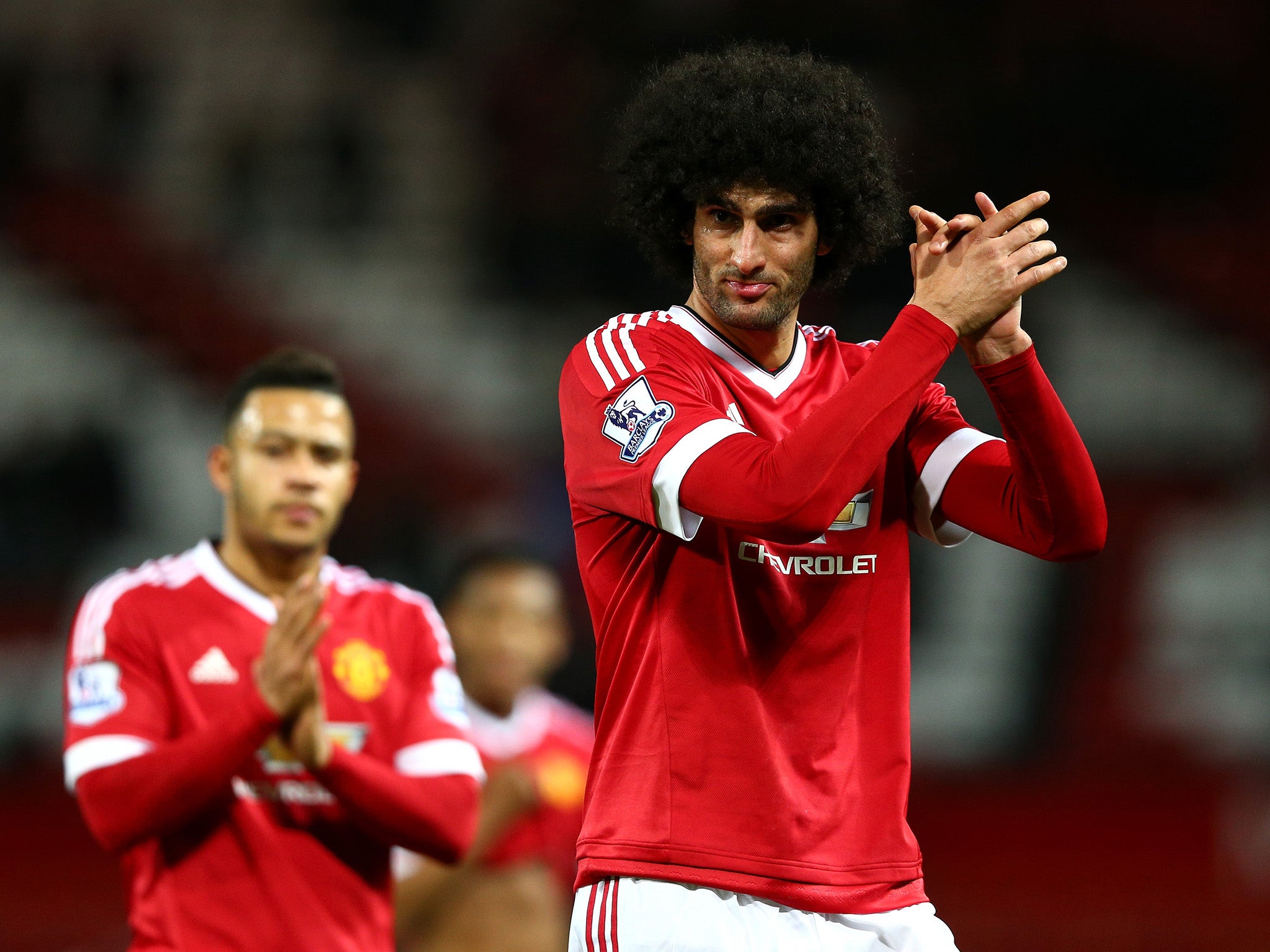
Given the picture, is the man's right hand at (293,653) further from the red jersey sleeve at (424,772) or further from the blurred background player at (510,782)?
the blurred background player at (510,782)

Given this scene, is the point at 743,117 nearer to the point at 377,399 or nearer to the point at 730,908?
the point at 730,908

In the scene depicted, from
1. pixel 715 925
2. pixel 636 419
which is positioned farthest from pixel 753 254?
pixel 715 925

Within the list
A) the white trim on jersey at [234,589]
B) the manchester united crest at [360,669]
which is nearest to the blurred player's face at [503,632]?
the manchester united crest at [360,669]

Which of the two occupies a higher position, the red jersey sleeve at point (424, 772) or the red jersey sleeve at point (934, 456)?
the red jersey sleeve at point (934, 456)

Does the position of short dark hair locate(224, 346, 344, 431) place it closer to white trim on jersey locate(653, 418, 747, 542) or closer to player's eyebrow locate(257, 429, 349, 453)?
player's eyebrow locate(257, 429, 349, 453)

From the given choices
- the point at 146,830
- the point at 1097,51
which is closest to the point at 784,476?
the point at 146,830

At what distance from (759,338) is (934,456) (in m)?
0.39

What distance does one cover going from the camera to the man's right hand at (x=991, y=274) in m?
2.38

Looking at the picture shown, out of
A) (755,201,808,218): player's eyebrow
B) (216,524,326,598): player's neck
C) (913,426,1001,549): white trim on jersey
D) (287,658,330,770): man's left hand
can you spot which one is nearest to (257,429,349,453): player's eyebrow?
(216,524,326,598): player's neck

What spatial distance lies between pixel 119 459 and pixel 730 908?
7.22 metres

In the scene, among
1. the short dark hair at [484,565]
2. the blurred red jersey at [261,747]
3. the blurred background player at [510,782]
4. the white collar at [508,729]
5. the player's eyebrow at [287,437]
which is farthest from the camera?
the short dark hair at [484,565]

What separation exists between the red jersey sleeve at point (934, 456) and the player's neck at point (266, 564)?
1821 millimetres

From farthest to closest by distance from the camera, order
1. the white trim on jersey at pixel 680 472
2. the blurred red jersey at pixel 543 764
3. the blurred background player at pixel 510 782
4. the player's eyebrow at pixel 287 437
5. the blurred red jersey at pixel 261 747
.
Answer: the blurred red jersey at pixel 543 764, the blurred background player at pixel 510 782, the player's eyebrow at pixel 287 437, the blurred red jersey at pixel 261 747, the white trim on jersey at pixel 680 472

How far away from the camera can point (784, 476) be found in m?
2.26
